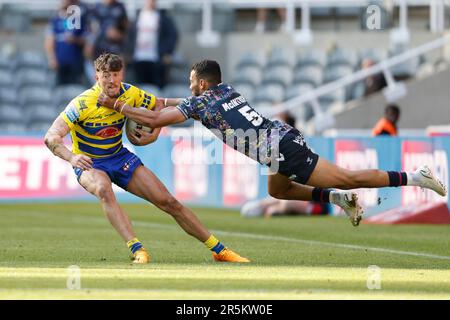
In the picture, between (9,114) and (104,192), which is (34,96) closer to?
(9,114)

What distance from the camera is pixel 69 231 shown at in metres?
16.7

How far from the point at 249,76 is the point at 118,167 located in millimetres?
15855

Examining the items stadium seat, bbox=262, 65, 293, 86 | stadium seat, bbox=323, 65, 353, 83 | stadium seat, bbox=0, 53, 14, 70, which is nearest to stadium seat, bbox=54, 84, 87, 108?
stadium seat, bbox=0, 53, 14, 70

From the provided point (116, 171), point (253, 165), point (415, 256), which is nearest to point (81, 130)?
point (116, 171)

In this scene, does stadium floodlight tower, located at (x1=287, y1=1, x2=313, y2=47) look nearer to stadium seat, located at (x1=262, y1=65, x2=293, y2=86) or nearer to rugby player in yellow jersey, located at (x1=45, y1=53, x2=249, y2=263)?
stadium seat, located at (x1=262, y1=65, x2=293, y2=86)

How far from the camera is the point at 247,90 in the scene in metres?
27.4

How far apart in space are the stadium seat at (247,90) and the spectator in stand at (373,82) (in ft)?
8.54

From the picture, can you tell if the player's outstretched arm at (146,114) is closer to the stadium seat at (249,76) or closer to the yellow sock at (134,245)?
the yellow sock at (134,245)

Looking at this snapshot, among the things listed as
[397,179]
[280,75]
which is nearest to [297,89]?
[280,75]

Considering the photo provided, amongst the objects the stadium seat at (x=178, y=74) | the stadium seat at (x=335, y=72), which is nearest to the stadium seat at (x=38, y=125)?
the stadium seat at (x=178, y=74)

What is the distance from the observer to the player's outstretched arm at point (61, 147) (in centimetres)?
1175

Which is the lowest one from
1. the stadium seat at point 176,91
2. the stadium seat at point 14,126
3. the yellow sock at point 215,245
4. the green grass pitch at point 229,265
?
the green grass pitch at point 229,265
